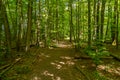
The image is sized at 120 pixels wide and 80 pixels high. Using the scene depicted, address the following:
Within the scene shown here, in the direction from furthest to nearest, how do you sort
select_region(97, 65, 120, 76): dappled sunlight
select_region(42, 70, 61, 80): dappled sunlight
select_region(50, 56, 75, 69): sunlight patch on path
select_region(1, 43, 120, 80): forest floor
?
1. select_region(50, 56, 75, 69): sunlight patch on path
2. select_region(97, 65, 120, 76): dappled sunlight
3. select_region(1, 43, 120, 80): forest floor
4. select_region(42, 70, 61, 80): dappled sunlight

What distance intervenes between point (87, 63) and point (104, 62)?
1.42 meters

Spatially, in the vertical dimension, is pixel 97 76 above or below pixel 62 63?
below

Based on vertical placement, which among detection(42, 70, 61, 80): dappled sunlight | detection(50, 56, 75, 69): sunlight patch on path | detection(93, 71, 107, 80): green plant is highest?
detection(50, 56, 75, 69): sunlight patch on path

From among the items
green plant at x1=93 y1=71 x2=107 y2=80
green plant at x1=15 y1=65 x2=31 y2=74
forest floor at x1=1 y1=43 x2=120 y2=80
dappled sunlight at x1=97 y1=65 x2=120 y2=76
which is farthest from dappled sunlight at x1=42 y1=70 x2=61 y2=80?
dappled sunlight at x1=97 y1=65 x2=120 y2=76

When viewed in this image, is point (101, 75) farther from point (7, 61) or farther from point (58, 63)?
point (7, 61)

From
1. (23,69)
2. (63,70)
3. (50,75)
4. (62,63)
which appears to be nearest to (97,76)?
(63,70)

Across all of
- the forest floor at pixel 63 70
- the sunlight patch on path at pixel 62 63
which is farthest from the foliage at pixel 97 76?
the sunlight patch on path at pixel 62 63

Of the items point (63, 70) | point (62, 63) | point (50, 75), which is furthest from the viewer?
point (62, 63)

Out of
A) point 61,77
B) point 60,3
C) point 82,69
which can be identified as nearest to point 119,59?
point 82,69

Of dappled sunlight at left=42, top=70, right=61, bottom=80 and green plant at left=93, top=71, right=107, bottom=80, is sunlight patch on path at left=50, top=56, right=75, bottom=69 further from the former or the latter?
green plant at left=93, top=71, right=107, bottom=80

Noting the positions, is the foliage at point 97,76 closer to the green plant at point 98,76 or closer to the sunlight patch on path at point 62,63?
the green plant at point 98,76

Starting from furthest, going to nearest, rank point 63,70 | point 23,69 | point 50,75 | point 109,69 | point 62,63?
point 62,63, point 109,69, point 63,70, point 23,69, point 50,75

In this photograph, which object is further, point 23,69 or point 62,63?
point 62,63

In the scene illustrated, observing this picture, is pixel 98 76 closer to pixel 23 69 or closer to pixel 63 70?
pixel 63 70
